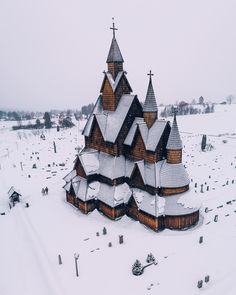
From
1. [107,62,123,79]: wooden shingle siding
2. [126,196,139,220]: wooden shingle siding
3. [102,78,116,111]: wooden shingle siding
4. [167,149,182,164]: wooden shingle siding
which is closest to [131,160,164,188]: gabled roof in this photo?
[167,149,182,164]: wooden shingle siding

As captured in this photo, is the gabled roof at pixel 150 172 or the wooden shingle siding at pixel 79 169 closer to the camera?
the gabled roof at pixel 150 172

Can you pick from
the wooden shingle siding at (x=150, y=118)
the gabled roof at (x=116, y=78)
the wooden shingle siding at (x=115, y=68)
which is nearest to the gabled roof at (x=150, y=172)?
the wooden shingle siding at (x=150, y=118)

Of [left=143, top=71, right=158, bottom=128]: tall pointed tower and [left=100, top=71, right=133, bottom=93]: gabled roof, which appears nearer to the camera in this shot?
[left=143, top=71, right=158, bottom=128]: tall pointed tower

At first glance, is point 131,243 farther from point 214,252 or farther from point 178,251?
point 214,252

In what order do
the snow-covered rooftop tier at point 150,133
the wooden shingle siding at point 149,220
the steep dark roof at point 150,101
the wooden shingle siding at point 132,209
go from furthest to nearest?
the wooden shingle siding at point 132,209
the steep dark roof at point 150,101
the snow-covered rooftop tier at point 150,133
the wooden shingle siding at point 149,220

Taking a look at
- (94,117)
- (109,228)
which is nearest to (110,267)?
(109,228)

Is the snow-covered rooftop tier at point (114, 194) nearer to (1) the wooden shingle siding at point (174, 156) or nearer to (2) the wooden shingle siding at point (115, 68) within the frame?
(1) the wooden shingle siding at point (174, 156)

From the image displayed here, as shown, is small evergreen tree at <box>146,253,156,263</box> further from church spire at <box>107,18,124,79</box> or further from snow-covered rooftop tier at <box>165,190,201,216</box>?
church spire at <box>107,18,124,79</box>

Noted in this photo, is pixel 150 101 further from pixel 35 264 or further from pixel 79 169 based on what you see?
pixel 35 264
